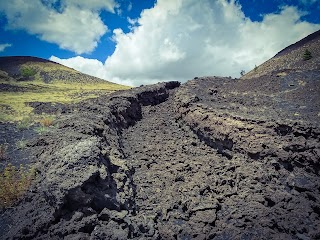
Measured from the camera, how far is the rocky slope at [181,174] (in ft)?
20.7

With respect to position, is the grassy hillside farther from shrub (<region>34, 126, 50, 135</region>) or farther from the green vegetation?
the green vegetation

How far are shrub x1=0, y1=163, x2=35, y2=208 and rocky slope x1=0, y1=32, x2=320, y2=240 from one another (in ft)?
0.94

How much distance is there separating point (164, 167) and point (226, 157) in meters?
2.34

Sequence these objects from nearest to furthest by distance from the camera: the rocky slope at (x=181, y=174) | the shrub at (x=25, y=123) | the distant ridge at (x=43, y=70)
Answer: the rocky slope at (x=181, y=174) < the shrub at (x=25, y=123) < the distant ridge at (x=43, y=70)

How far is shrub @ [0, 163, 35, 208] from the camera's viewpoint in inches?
279

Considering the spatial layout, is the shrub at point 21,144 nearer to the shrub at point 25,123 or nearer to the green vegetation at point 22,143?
the green vegetation at point 22,143

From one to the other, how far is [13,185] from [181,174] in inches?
206

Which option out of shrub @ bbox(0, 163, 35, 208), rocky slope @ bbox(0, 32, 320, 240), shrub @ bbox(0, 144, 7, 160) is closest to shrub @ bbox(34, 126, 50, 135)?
shrub @ bbox(0, 144, 7, 160)

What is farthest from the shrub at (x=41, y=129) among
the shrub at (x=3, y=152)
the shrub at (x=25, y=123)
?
the shrub at (x=3, y=152)

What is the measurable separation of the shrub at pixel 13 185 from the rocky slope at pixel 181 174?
286mm

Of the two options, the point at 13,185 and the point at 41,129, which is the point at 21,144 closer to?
the point at 41,129

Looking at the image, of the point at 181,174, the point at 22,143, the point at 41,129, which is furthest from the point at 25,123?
the point at 181,174

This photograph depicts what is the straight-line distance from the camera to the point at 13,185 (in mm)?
7234

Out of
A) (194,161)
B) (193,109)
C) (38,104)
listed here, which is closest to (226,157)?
(194,161)
